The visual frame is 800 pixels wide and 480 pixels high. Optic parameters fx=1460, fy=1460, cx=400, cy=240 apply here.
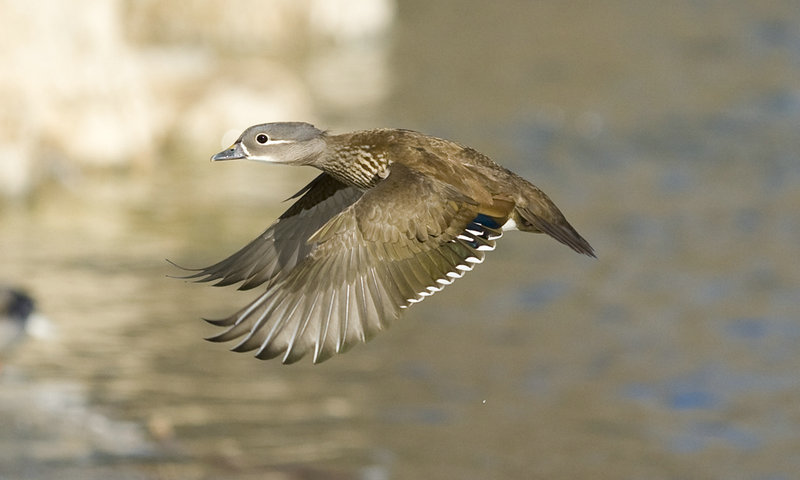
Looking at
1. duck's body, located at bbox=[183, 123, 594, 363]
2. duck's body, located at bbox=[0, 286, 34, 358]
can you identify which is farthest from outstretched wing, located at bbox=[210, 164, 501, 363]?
duck's body, located at bbox=[0, 286, 34, 358]

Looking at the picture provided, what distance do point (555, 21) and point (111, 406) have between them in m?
20.0

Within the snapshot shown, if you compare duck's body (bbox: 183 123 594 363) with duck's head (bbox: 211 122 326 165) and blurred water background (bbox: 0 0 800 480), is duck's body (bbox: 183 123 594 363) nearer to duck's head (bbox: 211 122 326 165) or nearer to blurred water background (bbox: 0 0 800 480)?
duck's head (bbox: 211 122 326 165)

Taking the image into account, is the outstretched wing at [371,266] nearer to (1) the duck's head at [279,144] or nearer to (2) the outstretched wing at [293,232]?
(1) the duck's head at [279,144]

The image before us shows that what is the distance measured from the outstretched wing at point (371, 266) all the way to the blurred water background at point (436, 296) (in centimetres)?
483

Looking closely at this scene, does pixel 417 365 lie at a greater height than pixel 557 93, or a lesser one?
lesser

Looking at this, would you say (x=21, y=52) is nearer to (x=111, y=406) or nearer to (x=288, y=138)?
(x=111, y=406)

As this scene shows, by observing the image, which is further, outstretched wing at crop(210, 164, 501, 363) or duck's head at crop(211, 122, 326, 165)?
duck's head at crop(211, 122, 326, 165)

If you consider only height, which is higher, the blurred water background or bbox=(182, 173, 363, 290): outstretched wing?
the blurred water background

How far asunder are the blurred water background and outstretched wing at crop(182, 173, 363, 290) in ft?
Answer: 13.0

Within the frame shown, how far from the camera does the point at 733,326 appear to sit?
47.6 feet

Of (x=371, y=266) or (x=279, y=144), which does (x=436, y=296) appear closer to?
(x=279, y=144)

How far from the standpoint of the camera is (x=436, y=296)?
15367mm

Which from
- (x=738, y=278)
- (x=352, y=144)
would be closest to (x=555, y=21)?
(x=738, y=278)

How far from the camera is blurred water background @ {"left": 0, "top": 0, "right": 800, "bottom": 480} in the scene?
11.5m
